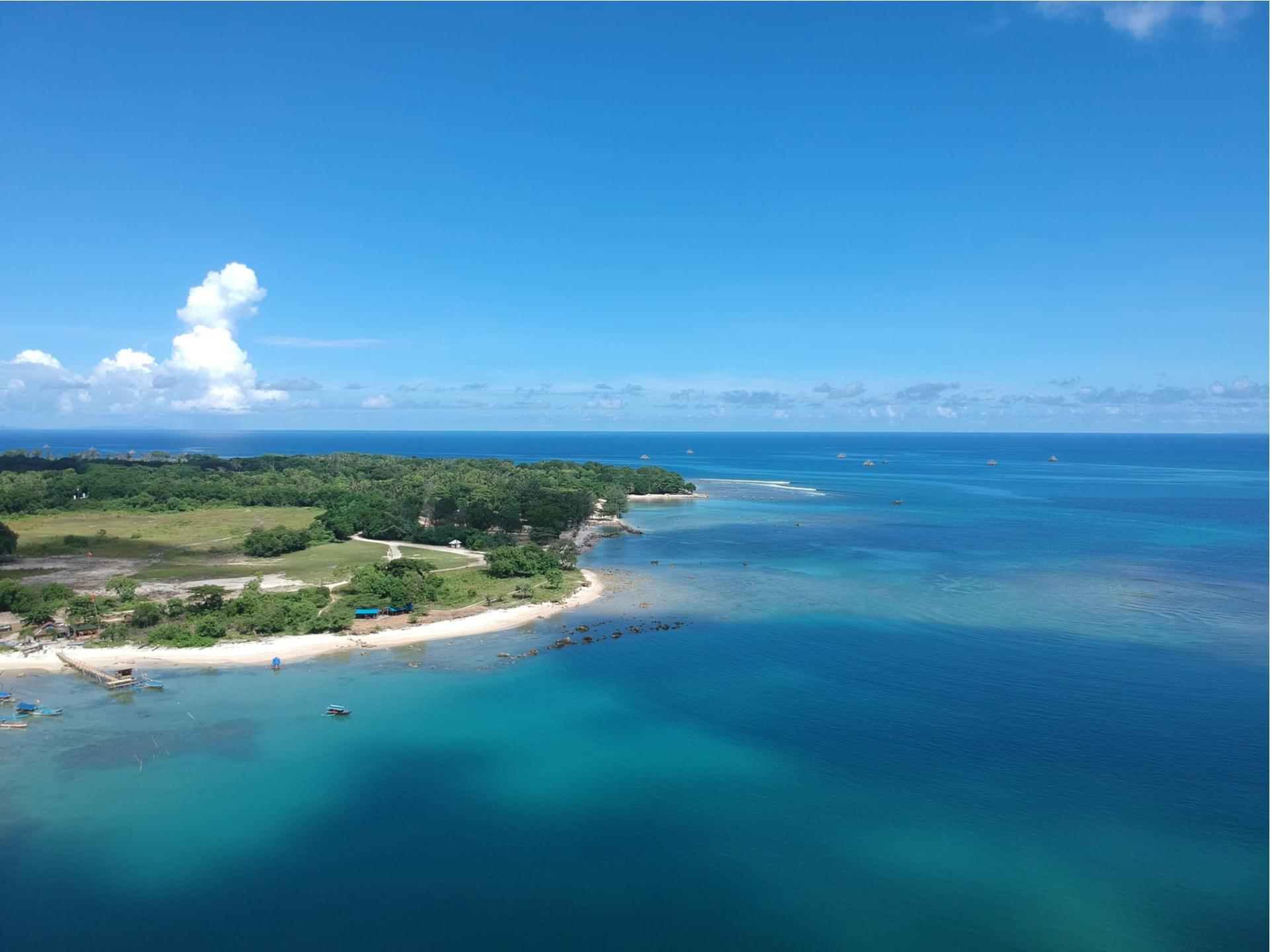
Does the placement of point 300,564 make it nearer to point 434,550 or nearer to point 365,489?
point 434,550

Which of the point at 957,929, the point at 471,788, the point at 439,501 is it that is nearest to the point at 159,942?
the point at 471,788

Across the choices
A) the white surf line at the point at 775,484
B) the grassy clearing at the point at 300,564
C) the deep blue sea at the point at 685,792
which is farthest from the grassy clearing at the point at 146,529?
the white surf line at the point at 775,484

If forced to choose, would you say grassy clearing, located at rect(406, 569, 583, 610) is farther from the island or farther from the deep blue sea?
the deep blue sea

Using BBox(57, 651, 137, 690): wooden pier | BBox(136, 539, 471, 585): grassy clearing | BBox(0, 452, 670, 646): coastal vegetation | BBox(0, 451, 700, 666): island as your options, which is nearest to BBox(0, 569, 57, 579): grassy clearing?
BBox(0, 452, 670, 646): coastal vegetation

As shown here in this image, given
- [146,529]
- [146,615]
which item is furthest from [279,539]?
[146,529]

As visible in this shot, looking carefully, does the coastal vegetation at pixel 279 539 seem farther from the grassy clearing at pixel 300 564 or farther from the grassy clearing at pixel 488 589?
the grassy clearing at pixel 300 564

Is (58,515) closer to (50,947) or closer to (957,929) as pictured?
(50,947)
